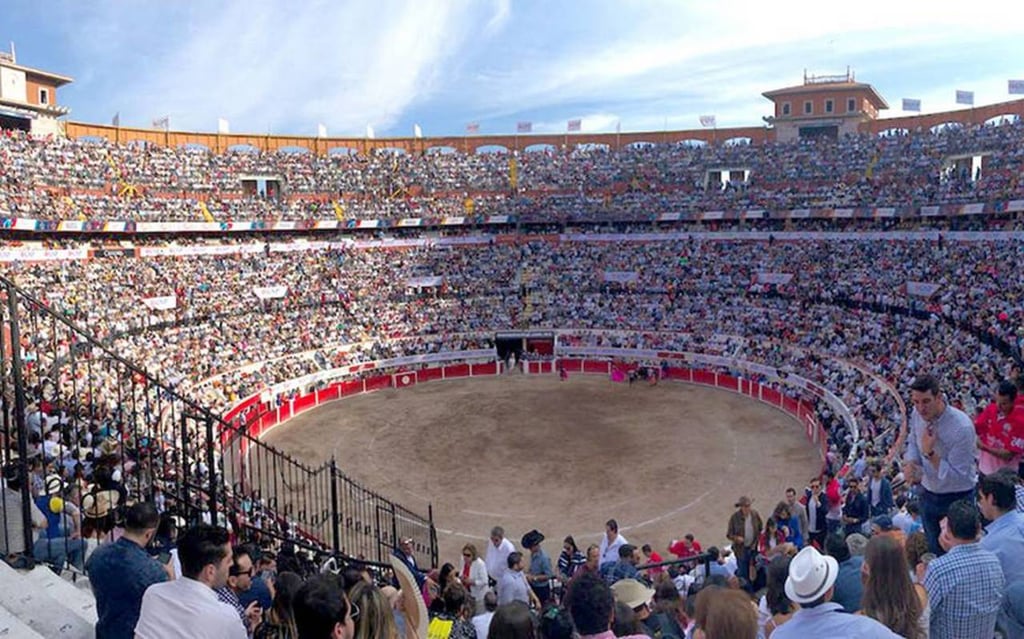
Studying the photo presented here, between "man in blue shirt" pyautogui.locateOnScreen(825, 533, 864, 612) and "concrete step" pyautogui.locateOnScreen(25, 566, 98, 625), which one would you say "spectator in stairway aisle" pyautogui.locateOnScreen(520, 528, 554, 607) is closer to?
"man in blue shirt" pyautogui.locateOnScreen(825, 533, 864, 612)

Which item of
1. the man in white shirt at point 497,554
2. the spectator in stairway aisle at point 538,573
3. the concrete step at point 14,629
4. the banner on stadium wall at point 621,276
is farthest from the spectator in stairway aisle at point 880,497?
the banner on stadium wall at point 621,276

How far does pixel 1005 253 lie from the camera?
36531 mm

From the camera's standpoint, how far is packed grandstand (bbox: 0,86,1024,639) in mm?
31688

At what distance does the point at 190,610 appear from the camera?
14.1ft

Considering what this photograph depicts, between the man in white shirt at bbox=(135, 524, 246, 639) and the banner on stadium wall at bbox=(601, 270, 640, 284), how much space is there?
47000 millimetres

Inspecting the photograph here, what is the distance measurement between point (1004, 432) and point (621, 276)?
42.6m

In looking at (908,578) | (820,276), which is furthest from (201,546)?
(820,276)

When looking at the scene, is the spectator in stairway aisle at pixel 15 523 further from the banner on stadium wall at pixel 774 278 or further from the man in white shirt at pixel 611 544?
the banner on stadium wall at pixel 774 278

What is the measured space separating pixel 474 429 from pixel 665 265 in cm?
2400

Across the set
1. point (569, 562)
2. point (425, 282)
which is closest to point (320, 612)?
point (569, 562)

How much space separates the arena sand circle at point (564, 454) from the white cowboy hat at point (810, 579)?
1630cm

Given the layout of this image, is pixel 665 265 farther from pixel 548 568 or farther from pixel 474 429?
pixel 548 568

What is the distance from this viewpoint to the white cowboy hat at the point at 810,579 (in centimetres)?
417

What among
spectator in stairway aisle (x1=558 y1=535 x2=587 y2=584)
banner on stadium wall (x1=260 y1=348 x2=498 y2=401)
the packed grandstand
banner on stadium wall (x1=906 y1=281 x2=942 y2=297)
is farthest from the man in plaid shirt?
banner on stadium wall (x1=906 y1=281 x2=942 y2=297)
